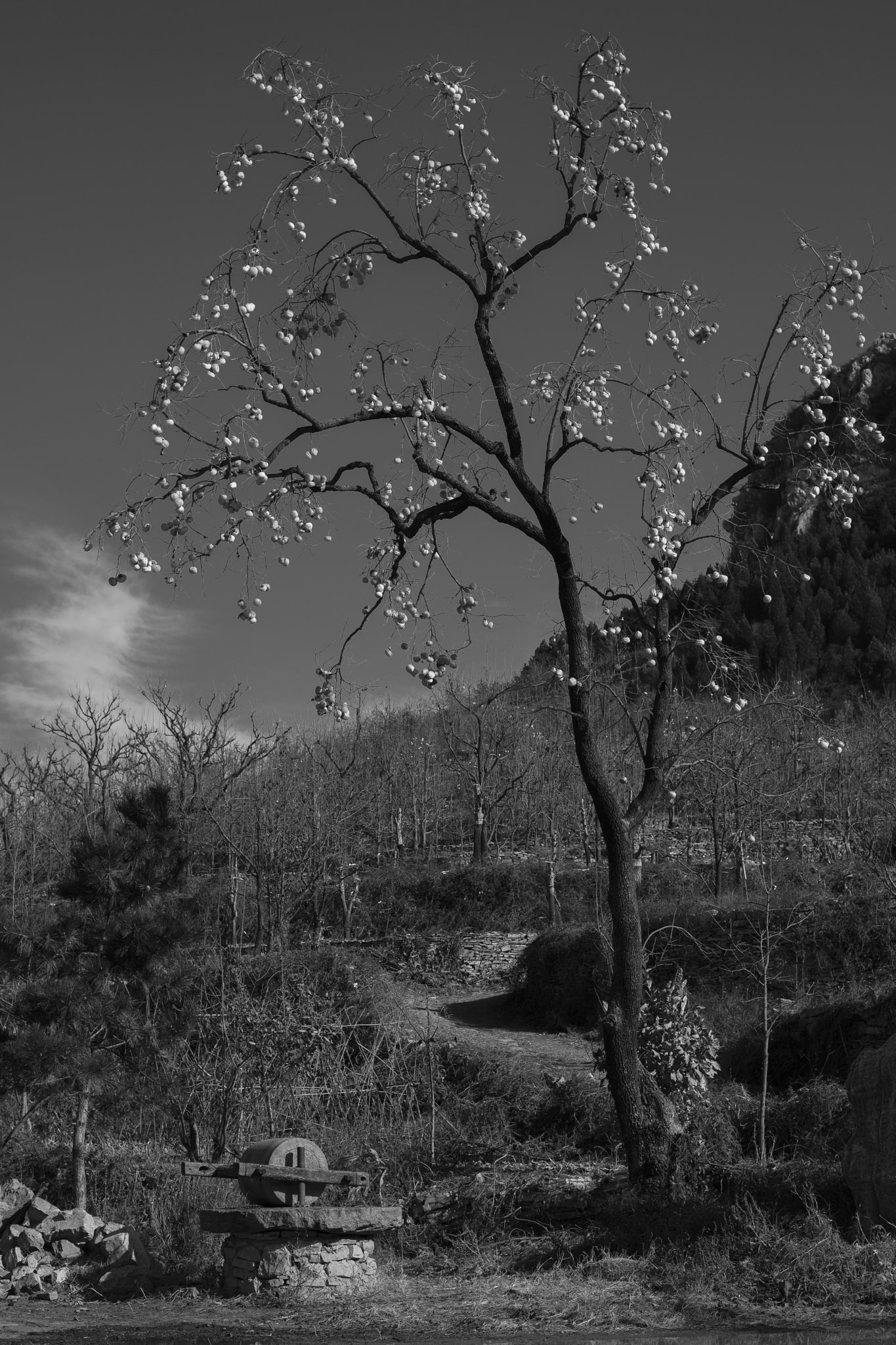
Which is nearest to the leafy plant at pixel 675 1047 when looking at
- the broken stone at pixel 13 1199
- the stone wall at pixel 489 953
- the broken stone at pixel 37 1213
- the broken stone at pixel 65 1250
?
the broken stone at pixel 65 1250

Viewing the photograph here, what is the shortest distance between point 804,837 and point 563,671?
919 inches

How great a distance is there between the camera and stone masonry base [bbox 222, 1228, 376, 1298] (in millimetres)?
8586

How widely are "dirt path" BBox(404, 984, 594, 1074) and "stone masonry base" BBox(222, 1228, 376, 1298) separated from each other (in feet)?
23.4

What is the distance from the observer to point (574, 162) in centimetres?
1102

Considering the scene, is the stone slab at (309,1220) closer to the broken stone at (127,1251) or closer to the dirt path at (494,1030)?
the broken stone at (127,1251)

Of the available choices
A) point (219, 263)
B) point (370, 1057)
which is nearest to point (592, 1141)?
point (370, 1057)

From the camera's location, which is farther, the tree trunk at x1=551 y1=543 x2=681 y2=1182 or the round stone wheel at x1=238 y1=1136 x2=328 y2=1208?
the tree trunk at x1=551 y1=543 x2=681 y2=1182

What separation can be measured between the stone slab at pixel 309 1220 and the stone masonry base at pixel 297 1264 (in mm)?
99

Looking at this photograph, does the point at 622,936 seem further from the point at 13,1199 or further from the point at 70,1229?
the point at 13,1199

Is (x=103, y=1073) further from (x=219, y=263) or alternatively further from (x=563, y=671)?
(x=219, y=263)

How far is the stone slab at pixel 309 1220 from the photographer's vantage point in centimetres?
851

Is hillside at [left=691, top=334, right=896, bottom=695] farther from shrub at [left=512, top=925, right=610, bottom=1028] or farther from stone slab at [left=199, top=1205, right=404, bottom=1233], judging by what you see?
stone slab at [left=199, top=1205, right=404, bottom=1233]

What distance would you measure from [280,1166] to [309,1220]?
1.63ft

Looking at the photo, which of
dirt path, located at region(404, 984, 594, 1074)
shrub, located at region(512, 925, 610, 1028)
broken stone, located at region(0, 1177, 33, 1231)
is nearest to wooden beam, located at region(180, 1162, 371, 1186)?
broken stone, located at region(0, 1177, 33, 1231)
